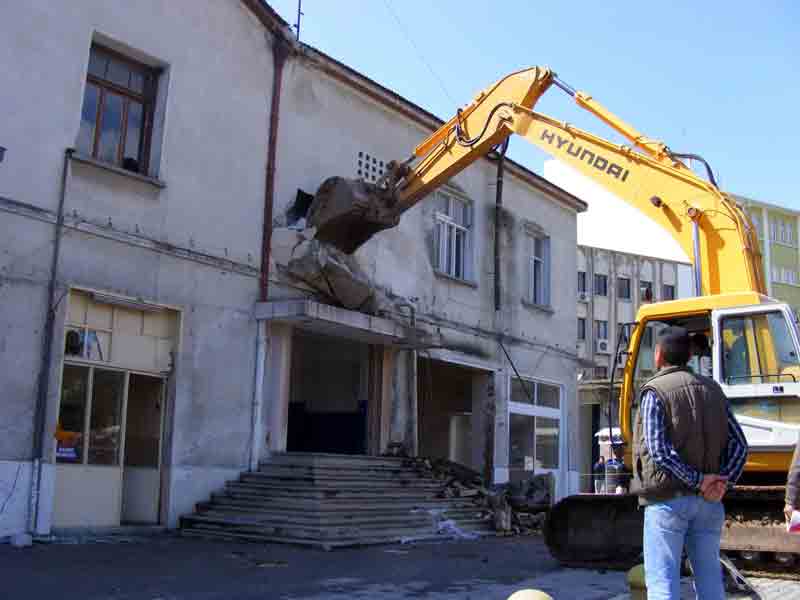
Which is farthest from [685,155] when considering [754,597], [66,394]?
[66,394]

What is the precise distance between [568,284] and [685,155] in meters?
12.1

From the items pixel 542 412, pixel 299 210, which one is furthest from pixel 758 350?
pixel 542 412

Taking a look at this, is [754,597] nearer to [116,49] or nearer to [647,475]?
[647,475]

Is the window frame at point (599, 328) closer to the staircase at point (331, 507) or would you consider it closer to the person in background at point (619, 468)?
the staircase at point (331, 507)

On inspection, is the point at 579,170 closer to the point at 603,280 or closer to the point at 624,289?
the point at 603,280

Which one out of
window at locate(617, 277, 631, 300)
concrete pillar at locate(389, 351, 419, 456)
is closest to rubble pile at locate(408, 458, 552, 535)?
concrete pillar at locate(389, 351, 419, 456)

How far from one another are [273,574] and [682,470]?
5.36 m

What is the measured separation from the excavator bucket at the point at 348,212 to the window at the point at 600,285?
117 feet

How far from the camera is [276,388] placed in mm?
14281

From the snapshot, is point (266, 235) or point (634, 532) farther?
point (266, 235)

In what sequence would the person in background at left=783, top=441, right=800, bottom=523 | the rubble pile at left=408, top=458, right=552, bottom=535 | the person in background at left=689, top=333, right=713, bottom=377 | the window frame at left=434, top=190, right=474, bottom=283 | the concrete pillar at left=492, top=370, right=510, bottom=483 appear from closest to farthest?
the person in background at left=783, top=441, right=800, bottom=523 → the person in background at left=689, top=333, right=713, bottom=377 → the rubble pile at left=408, top=458, right=552, bottom=535 → the window frame at left=434, top=190, right=474, bottom=283 → the concrete pillar at left=492, top=370, right=510, bottom=483

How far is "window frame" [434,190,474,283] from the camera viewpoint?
18812mm

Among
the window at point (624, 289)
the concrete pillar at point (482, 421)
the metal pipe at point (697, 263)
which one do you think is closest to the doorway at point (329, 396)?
the concrete pillar at point (482, 421)

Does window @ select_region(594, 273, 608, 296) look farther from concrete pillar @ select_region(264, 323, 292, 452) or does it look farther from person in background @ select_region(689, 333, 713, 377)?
person in background @ select_region(689, 333, 713, 377)
